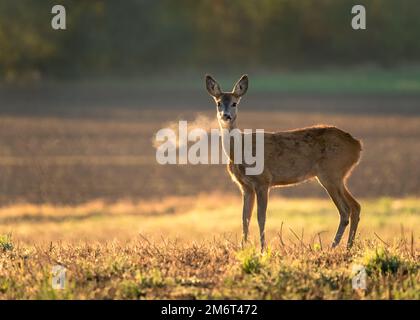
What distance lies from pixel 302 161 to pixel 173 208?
17.2 meters

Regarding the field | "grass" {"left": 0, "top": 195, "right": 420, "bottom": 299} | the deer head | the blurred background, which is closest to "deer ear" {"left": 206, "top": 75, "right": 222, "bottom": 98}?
the deer head

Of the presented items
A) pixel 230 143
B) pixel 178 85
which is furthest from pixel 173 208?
pixel 178 85

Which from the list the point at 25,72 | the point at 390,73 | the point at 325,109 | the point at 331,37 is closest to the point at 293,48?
the point at 331,37

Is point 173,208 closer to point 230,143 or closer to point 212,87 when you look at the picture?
point 212,87

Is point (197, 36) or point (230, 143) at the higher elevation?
point (197, 36)

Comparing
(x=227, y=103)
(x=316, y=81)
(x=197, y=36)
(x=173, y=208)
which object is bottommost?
(x=173, y=208)

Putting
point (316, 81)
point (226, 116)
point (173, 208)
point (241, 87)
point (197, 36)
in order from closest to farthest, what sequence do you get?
point (226, 116)
point (241, 87)
point (173, 208)
point (316, 81)
point (197, 36)

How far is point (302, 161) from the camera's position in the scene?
506 inches

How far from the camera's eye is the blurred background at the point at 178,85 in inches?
1431

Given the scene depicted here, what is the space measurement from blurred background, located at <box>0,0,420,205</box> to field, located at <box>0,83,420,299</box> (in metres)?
0.19

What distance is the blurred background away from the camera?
3634 centimetres

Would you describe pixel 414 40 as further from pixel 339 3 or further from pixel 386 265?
pixel 386 265

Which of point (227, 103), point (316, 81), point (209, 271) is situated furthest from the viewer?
point (316, 81)

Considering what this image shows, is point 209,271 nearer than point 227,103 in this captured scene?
Yes
